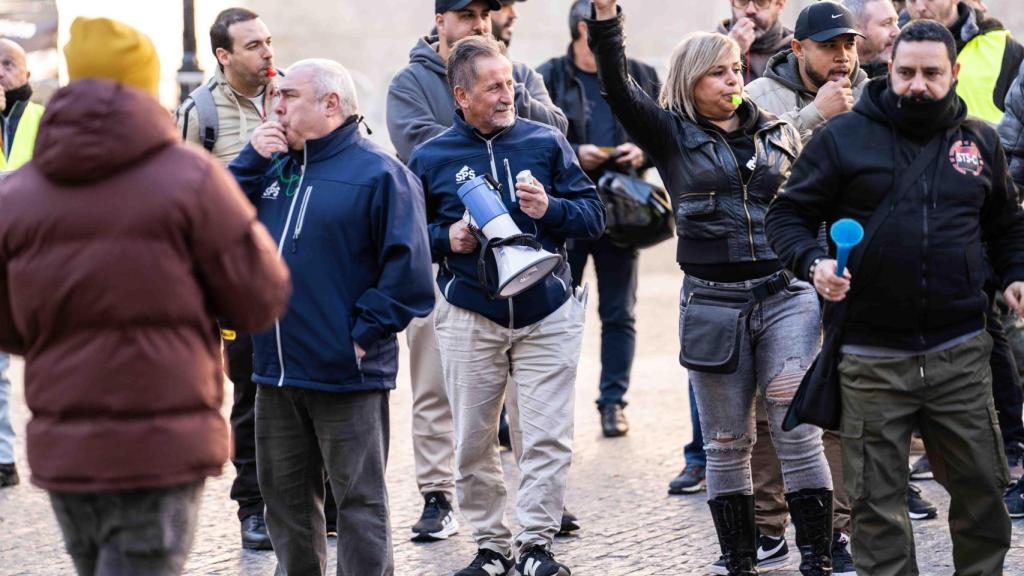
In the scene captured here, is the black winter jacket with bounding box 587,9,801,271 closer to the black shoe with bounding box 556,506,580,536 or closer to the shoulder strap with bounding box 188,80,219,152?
the black shoe with bounding box 556,506,580,536

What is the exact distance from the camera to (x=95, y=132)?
12.8 ft

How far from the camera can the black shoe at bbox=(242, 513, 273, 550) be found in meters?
6.76

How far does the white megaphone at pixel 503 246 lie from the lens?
5852mm

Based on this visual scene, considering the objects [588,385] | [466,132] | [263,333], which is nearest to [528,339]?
[466,132]

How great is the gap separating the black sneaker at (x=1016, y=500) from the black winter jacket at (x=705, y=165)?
1871 millimetres

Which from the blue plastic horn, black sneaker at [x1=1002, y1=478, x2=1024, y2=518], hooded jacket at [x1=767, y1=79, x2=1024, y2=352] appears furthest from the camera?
black sneaker at [x1=1002, y1=478, x2=1024, y2=518]

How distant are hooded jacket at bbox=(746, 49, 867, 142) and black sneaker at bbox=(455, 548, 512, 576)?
2016mm

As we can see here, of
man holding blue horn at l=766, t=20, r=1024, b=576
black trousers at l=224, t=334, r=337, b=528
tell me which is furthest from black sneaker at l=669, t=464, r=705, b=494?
man holding blue horn at l=766, t=20, r=1024, b=576

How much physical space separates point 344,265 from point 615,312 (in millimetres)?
3823

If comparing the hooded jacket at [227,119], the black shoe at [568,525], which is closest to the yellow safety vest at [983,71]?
the black shoe at [568,525]

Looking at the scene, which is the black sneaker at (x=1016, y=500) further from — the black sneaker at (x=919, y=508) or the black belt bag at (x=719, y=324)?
the black belt bag at (x=719, y=324)

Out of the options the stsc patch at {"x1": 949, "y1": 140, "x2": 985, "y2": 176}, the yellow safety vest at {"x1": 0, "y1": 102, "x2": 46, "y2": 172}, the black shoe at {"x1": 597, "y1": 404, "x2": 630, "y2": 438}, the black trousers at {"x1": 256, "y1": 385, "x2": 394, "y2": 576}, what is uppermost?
the stsc patch at {"x1": 949, "y1": 140, "x2": 985, "y2": 176}

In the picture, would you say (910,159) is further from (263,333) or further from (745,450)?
(263,333)

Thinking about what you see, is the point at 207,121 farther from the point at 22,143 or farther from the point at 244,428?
the point at 22,143
